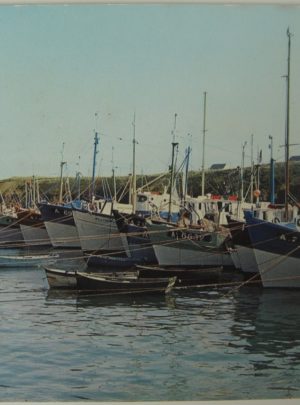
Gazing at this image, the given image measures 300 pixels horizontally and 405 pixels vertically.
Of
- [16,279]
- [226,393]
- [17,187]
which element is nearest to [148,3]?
[226,393]

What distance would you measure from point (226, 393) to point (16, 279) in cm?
1429

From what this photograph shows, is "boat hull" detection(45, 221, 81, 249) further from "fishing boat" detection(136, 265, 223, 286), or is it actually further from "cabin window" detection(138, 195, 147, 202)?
"fishing boat" detection(136, 265, 223, 286)

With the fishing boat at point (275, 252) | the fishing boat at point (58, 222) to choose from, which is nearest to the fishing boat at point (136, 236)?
the fishing boat at point (58, 222)

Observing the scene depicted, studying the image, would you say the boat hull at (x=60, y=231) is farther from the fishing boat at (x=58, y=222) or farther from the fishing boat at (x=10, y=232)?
the fishing boat at (x=10, y=232)

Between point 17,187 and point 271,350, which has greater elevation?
point 17,187

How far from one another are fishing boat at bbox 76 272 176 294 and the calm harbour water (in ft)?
0.99

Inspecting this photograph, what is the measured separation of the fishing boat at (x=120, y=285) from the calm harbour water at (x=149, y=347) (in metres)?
0.30

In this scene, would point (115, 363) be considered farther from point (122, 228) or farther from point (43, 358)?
point (122, 228)

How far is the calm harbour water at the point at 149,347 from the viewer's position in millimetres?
9797

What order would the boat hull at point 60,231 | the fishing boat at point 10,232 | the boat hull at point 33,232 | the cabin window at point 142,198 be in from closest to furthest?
1. the boat hull at point 60,231
2. the cabin window at point 142,198
3. the boat hull at point 33,232
4. the fishing boat at point 10,232

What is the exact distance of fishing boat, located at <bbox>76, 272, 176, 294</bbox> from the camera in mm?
18203

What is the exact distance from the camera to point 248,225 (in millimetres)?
19516

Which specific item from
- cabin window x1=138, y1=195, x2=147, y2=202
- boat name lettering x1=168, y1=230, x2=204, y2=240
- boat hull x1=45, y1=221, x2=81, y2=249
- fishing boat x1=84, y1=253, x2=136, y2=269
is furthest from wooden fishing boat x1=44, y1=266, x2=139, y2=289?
cabin window x1=138, y1=195, x2=147, y2=202

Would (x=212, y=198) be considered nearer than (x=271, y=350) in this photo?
No
